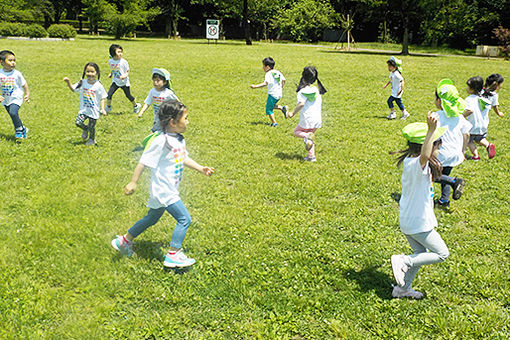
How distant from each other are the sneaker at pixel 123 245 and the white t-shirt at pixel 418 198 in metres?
3.22

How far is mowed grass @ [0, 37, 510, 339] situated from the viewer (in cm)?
420

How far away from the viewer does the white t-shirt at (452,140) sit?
6.78 m

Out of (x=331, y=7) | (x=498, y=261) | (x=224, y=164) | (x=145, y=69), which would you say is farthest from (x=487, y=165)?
(x=331, y=7)

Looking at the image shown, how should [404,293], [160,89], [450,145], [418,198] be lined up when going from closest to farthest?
[418,198] < [404,293] < [450,145] < [160,89]

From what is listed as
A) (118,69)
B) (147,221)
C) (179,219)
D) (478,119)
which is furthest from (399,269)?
(118,69)

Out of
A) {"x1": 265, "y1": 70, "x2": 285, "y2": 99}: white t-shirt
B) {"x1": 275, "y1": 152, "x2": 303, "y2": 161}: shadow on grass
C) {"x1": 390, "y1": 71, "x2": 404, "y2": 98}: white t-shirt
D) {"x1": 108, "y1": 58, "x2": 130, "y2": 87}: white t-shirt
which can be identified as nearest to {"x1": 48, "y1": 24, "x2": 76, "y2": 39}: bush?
{"x1": 108, "y1": 58, "x2": 130, "y2": 87}: white t-shirt

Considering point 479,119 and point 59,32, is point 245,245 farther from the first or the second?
point 59,32

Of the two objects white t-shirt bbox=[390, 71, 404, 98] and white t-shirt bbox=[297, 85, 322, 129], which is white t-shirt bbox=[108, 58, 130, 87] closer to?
white t-shirt bbox=[297, 85, 322, 129]

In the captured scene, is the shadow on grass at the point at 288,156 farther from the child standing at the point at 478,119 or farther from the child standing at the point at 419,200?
Result: the child standing at the point at 419,200

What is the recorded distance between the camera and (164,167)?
4719mm

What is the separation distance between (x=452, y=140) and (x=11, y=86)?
9.10 m

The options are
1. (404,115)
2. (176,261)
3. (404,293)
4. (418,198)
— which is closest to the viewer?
(418,198)

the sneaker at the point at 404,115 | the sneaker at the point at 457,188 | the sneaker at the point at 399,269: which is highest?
the sneaker at the point at 404,115

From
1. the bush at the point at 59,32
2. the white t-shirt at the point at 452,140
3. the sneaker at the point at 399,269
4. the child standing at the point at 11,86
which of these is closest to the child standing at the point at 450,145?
the white t-shirt at the point at 452,140
